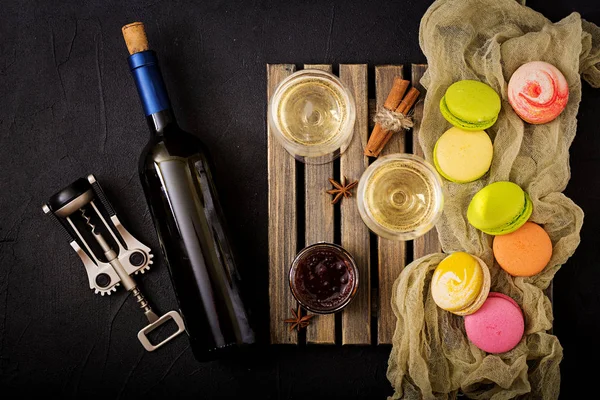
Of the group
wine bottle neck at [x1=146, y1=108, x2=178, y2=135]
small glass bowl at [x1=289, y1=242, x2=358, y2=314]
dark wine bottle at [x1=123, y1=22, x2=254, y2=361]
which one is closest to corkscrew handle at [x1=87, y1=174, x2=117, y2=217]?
dark wine bottle at [x1=123, y1=22, x2=254, y2=361]

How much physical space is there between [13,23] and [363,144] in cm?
133

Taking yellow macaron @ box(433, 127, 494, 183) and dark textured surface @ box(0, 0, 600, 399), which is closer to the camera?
yellow macaron @ box(433, 127, 494, 183)

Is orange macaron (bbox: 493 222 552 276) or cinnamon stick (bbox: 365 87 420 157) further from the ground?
cinnamon stick (bbox: 365 87 420 157)

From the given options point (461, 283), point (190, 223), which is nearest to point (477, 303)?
point (461, 283)

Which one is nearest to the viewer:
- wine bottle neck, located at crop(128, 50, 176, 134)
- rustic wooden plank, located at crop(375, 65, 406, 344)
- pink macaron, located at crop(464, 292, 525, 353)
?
wine bottle neck, located at crop(128, 50, 176, 134)

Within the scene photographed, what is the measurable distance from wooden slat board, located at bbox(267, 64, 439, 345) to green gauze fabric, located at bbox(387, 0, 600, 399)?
67mm

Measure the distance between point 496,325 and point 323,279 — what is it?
544 millimetres

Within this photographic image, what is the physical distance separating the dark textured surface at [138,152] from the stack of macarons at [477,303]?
1.13 feet

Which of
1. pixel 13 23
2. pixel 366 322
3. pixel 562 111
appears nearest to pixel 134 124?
pixel 13 23

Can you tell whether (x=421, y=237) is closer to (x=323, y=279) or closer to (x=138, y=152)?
(x=323, y=279)

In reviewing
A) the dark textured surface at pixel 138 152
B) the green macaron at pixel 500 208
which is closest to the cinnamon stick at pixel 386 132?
the dark textured surface at pixel 138 152

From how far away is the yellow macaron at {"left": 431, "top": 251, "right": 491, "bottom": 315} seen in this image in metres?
1.56

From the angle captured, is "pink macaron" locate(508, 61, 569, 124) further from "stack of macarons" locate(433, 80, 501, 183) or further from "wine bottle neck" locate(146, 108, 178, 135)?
"wine bottle neck" locate(146, 108, 178, 135)

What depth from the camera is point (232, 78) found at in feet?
6.09
